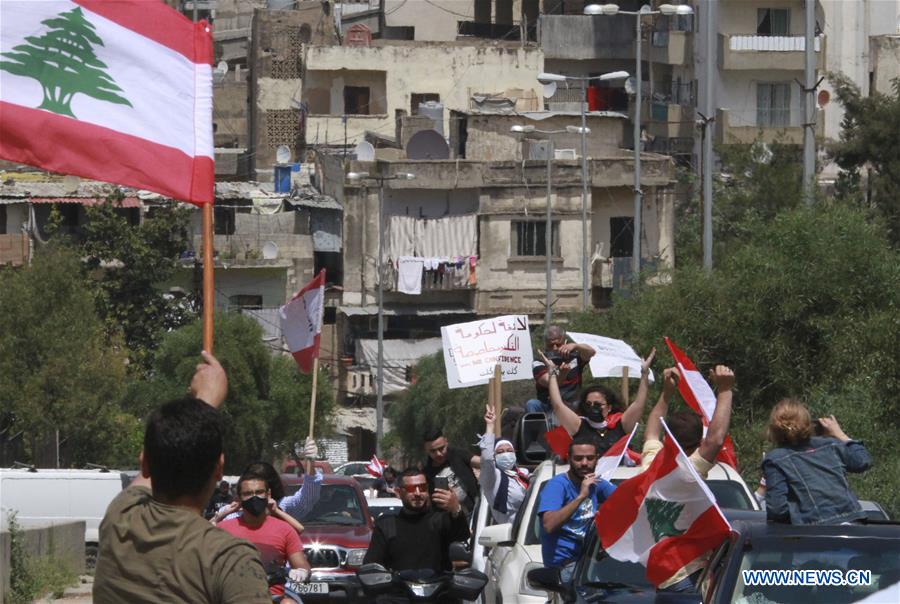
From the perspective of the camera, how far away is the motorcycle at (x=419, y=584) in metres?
9.66

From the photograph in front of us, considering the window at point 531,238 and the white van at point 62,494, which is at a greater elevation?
the window at point 531,238

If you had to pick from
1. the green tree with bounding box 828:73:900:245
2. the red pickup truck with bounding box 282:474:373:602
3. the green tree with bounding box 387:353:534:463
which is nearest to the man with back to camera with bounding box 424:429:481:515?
the red pickup truck with bounding box 282:474:373:602

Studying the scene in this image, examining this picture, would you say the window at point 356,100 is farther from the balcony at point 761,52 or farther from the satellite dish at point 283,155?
the balcony at point 761,52

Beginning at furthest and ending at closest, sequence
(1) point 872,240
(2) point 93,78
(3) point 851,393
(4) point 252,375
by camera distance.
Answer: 1. (4) point 252,375
2. (1) point 872,240
3. (3) point 851,393
4. (2) point 93,78

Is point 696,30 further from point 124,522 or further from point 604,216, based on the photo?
point 124,522

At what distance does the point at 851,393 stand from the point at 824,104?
5068cm

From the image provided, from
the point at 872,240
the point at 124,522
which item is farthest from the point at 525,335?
the point at 124,522

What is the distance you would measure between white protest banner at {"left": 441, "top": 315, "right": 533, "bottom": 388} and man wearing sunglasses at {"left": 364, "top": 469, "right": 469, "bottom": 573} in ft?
22.8

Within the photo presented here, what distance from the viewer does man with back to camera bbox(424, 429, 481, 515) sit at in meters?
12.5

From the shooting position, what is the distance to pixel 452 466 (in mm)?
13508

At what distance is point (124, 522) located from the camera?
480cm

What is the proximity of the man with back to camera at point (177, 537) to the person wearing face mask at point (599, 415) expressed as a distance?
650 cm

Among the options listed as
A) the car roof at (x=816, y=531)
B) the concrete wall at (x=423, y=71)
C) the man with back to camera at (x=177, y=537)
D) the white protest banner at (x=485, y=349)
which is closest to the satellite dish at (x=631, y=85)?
the concrete wall at (x=423, y=71)

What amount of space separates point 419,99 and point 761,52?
13500 millimetres
